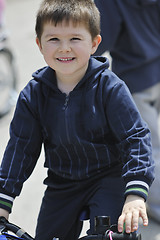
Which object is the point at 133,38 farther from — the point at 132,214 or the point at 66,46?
the point at 132,214

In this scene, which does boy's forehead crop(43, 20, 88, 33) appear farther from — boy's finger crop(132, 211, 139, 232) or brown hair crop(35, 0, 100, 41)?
boy's finger crop(132, 211, 139, 232)

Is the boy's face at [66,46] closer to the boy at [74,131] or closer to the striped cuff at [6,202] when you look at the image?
the boy at [74,131]

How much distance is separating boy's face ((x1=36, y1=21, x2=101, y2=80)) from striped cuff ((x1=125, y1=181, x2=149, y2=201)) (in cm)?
61

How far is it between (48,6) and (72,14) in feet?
0.50

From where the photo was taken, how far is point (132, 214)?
2158mm

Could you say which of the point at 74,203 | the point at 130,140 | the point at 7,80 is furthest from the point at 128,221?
the point at 7,80

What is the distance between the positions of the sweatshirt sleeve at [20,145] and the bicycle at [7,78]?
392cm

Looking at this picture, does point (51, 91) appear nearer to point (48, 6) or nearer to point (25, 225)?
point (48, 6)

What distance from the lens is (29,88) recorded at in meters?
2.63

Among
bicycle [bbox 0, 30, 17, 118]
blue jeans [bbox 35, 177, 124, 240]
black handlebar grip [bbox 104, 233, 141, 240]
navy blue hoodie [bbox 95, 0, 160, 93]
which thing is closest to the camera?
black handlebar grip [bbox 104, 233, 141, 240]

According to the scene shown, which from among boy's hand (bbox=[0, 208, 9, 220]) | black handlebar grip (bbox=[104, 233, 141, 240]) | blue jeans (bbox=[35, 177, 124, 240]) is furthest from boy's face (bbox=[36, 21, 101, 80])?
black handlebar grip (bbox=[104, 233, 141, 240])

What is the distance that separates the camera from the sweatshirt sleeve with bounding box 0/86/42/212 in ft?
8.45

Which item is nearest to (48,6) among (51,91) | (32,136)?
(51,91)

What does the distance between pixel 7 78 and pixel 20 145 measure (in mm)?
4301
